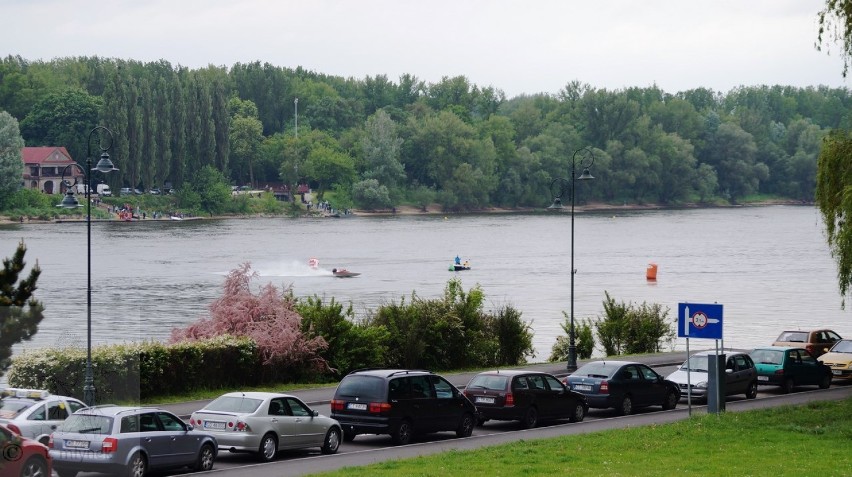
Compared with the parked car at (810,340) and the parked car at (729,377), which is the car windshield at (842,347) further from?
the parked car at (729,377)

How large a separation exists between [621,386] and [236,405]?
12350 millimetres

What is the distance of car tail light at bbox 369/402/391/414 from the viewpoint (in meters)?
26.9

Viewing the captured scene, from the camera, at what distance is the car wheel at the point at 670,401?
3446 centimetres

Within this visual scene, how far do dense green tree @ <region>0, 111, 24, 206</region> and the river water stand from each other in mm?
5217

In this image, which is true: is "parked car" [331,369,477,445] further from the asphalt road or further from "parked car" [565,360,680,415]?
"parked car" [565,360,680,415]

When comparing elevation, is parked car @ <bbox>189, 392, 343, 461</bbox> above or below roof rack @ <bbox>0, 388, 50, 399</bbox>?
below

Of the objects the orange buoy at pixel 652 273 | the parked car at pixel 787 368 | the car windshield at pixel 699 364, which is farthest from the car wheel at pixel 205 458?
the orange buoy at pixel 652 273

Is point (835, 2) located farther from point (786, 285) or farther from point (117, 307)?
point (786, 285)

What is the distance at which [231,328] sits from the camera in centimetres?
4069

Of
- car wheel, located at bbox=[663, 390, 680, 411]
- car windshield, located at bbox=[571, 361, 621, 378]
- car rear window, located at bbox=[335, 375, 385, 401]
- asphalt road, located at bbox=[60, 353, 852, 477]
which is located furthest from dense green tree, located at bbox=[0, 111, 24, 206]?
car rear window, located at bbox=[335, 375, 385, 401]

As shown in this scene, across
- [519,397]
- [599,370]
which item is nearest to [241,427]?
[519,397]

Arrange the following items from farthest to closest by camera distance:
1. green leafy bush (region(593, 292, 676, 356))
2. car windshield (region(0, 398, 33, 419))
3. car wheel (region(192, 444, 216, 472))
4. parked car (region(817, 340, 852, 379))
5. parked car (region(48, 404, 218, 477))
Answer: green leafy bush (region(593, 292, 676, 356)) → parked car (region(817, 340, 852, 379)) → car wheel (region(192, 444, 216, 472)) → parked car (region(48, 404, 218, 477)) → car windshield (region(0, 398, 33, 419))

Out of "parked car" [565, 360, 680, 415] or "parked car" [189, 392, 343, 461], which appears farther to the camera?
"parked car" [565, 360, 680, 415]

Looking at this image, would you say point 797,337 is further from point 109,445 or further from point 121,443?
point 109,445
